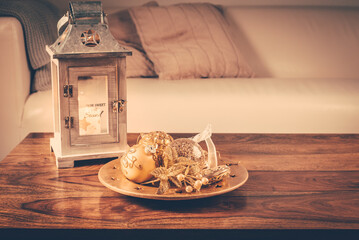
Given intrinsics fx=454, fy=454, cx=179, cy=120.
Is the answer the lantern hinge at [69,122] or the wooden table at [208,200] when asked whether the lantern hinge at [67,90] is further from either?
the wooden table at [208,200]

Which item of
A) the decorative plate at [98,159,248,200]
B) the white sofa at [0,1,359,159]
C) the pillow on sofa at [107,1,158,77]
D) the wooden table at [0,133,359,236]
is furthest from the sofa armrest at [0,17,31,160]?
the decorative plate at [98,159,248,200]

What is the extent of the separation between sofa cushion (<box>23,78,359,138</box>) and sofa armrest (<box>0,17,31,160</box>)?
5 cm

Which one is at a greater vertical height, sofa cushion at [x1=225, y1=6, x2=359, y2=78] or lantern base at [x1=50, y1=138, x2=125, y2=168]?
sofa cushion at [x1=225, y1=6, x2=359, y2=78]

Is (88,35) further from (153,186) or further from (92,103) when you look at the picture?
(153,186)

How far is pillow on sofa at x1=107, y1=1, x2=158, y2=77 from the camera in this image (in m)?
2.12

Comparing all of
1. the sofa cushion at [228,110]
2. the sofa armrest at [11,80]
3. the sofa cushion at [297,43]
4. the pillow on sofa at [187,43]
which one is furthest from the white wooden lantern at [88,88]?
the sofa cushion at [297,43]

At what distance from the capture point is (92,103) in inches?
42.1

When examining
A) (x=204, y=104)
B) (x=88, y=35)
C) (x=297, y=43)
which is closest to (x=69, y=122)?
(x=88, y=35)

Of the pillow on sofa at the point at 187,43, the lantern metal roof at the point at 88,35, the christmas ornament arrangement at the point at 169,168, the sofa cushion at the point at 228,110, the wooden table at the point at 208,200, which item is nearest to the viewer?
the wooden table at the point at 208,200

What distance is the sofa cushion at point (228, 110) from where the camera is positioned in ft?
5.98

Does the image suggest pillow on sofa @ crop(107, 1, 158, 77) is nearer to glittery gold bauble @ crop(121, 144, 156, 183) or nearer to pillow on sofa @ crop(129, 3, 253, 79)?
pillow on sofa @ crop(129, 3, 253, 79)

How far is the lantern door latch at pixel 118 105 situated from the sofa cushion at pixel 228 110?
2.40ft

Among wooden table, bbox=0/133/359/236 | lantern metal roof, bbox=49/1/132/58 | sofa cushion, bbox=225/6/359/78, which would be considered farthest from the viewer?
sofa cushion, bbox=225/6/359/78

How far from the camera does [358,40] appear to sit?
2.40 m
